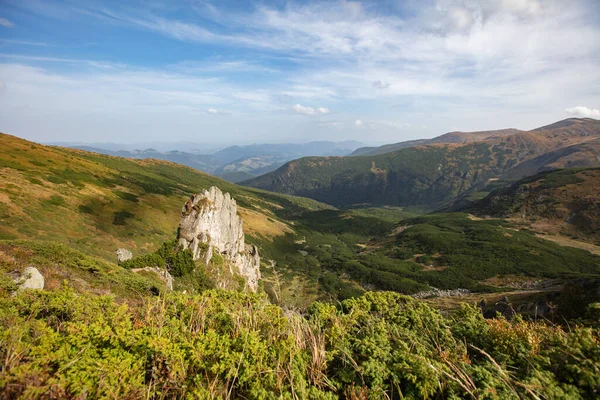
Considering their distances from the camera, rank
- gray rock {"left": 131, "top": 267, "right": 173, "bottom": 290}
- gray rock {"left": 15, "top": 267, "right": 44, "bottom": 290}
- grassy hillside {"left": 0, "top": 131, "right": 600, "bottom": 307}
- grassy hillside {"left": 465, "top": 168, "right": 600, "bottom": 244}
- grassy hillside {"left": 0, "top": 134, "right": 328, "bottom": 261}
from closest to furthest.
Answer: gray rock {"left": 15, "top": 267, "right": 44, "bottom": 290}, gray rock {"left": 131, "top": 267, "right": 173, "bottom": 290}, grassy hillside {"left": 0, "top": 134, "right": 328, "bottom": 261}, grassy hillside {"left": 0, "top": 131, "right": 600, "bottom": 307}, grassy hillside {"left": 465, "top": 168, "right": 600, "bottom": 244}

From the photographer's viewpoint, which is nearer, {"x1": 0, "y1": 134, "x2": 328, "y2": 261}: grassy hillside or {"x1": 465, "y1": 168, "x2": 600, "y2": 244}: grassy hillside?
{"x1": 0, "y1": 134, "x2": 328, "y2": 261}: grassy hillside

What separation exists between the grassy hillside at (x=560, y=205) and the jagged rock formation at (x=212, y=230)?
179 m

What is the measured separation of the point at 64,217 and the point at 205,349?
70.2m

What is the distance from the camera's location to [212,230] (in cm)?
5409

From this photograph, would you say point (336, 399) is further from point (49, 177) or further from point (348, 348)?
point (49, 177)

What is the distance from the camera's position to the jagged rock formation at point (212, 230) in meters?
47.6

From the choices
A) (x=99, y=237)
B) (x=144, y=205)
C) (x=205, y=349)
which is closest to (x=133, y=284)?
(x=205, y=349)

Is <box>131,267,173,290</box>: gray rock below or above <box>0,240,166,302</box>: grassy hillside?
below

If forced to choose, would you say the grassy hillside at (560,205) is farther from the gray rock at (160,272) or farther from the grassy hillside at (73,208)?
the grassy hillside at (73,208)

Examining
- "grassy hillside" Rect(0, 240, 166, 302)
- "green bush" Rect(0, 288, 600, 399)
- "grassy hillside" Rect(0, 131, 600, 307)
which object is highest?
"green bush" Rect(0, 288, 600, 399)

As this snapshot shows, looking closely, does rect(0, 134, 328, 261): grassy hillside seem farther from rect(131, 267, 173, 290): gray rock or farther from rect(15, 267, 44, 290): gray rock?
rect(15, 267, 44, 290): gray rock

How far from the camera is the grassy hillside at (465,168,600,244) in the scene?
14662 cm

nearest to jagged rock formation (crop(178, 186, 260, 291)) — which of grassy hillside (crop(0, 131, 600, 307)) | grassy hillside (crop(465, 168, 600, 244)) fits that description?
grassy hillside (crop(0, 131, 600, 307))

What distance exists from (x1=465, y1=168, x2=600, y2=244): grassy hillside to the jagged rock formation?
179 m
